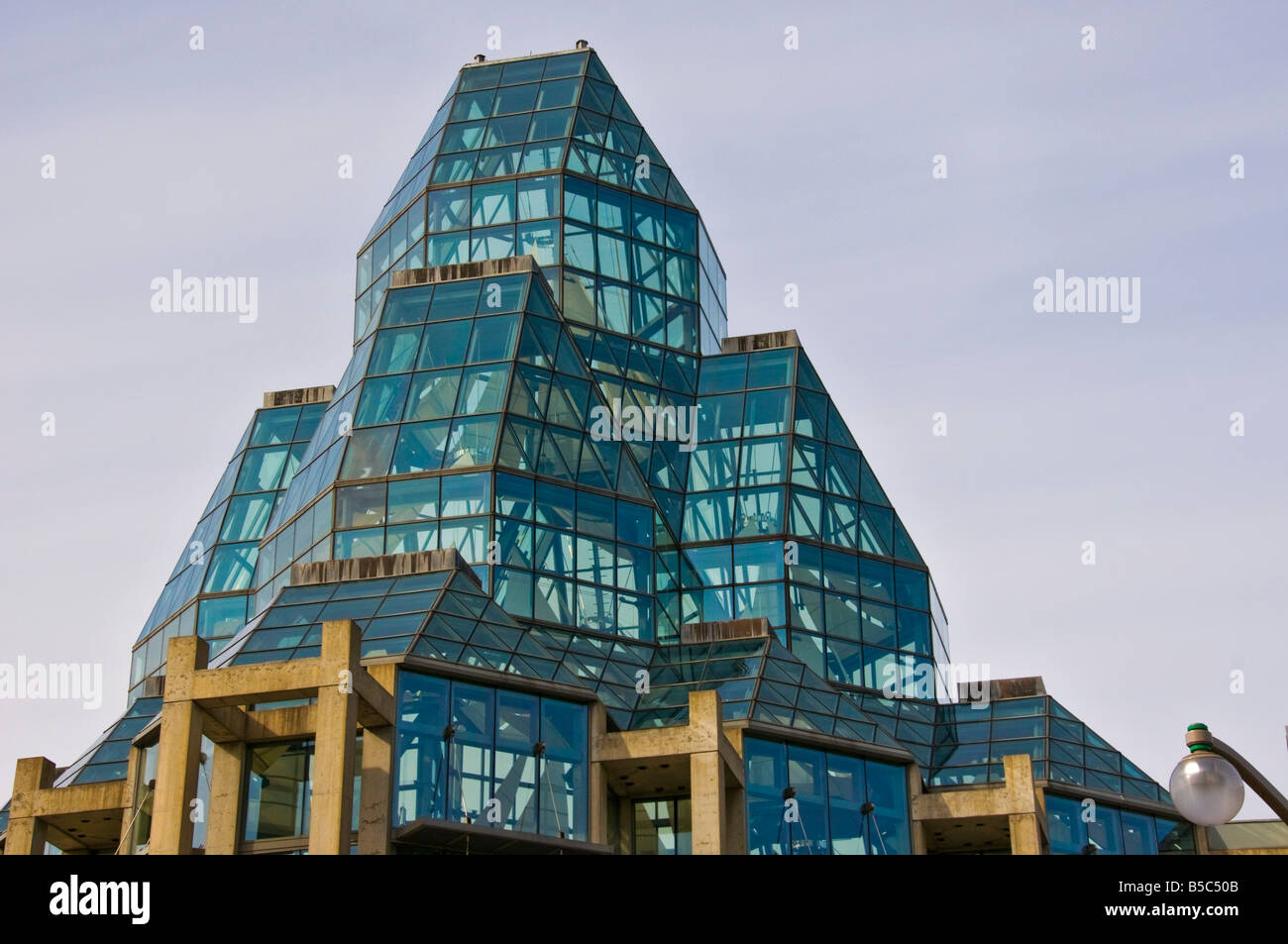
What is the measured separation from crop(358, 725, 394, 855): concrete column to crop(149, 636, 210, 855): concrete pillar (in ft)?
14.6

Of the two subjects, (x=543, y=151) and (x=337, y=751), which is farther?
(x=543, y=151)

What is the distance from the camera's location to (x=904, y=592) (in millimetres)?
70375

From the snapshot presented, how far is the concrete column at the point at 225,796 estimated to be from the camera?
4978cm

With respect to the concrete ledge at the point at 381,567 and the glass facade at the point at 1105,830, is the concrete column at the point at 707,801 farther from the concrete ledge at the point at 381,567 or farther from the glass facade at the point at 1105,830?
the glass facade at the point at 1105,830

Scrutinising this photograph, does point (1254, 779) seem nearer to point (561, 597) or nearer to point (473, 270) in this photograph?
point (561, 597)

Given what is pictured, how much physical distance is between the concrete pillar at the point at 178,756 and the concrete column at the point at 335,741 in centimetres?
331

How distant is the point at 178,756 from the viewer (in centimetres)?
4912

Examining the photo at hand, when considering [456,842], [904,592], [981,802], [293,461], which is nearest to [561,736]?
[456,842]

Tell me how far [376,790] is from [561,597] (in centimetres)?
1290
